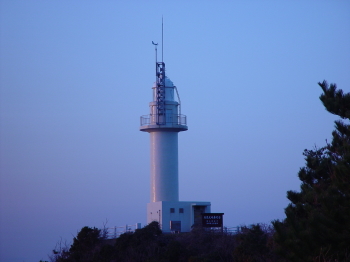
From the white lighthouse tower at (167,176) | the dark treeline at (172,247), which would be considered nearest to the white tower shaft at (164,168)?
the white lighthouse tower at (167,176)

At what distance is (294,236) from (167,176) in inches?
741

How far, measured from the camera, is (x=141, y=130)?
3444 cm

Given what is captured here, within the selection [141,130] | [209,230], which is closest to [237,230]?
[209,230]

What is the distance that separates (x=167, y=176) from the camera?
32.9 meters

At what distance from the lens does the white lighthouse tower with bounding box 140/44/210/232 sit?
3253 cm

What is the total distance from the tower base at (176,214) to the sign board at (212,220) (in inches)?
64.9

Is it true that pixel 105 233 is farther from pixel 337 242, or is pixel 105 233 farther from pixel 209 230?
pixel 337 242

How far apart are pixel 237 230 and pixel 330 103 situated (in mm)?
11982

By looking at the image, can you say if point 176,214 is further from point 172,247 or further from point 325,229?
point 325,229

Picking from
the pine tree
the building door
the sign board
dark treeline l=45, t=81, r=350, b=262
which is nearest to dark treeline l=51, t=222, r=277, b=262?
dark treeline l=45, t=81, r=350, b=262

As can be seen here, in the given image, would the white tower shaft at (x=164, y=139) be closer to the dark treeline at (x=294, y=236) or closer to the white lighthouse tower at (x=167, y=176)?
the white lighthouse tower at (x=167, y=176)

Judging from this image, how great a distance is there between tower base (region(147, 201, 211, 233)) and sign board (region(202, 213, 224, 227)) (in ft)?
5.41

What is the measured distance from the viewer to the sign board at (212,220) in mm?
29969

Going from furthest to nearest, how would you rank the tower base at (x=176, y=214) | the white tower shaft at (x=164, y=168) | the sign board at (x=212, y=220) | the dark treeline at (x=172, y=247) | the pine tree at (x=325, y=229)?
the white tower shaft at (x=164, y=168) → the tower base at (x=176, y=214) → the sign board at (x=212, y=220) → the dark treeline at (x=172, y=247) → the pine tree at (x=325, y=229)
